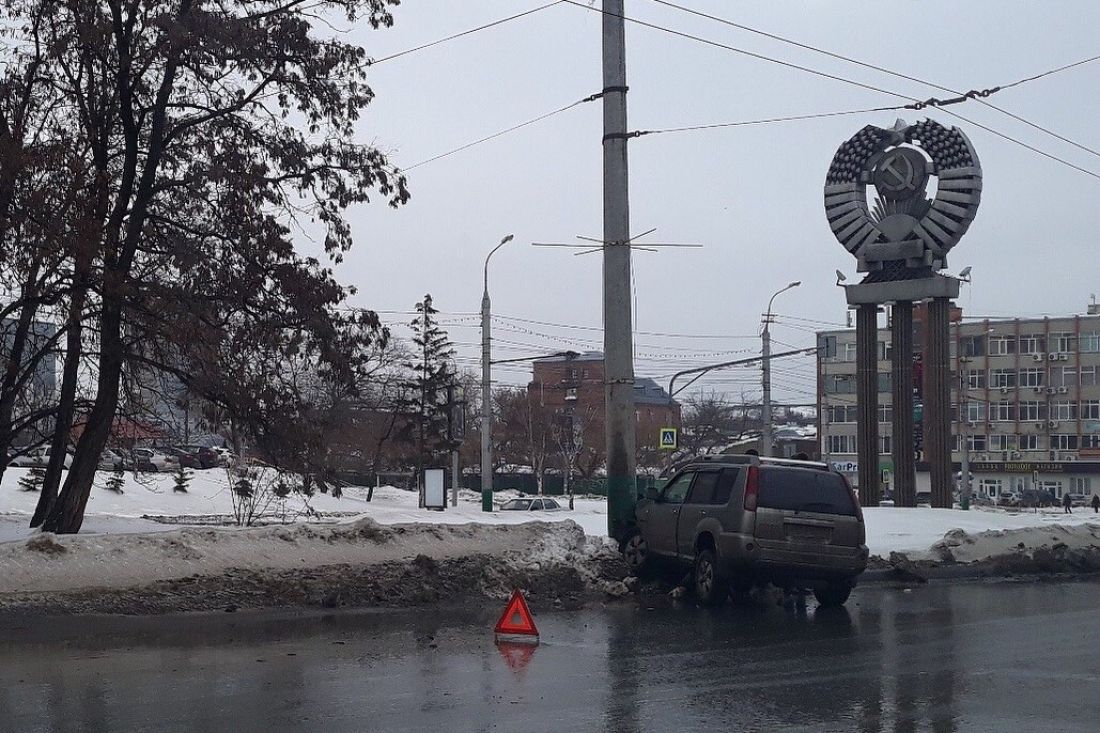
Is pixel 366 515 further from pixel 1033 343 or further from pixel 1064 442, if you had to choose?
pixel 1064 442

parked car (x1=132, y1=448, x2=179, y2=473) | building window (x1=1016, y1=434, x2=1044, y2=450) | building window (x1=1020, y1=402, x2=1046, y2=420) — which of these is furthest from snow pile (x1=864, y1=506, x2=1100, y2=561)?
building window (x1=1016, y1=434, x2=1044, y2=450)

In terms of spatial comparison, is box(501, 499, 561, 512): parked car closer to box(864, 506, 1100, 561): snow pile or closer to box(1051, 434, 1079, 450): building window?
box(864, 506, 1100, 561): snow pile

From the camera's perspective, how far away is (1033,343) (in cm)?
9356

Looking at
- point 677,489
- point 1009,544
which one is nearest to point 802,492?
point 677,489

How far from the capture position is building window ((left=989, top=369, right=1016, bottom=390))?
94.8 metres

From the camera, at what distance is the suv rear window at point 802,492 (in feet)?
49.2

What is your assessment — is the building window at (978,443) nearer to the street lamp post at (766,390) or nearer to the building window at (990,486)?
the building window at (990,486)

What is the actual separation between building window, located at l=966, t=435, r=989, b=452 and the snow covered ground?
157 ft

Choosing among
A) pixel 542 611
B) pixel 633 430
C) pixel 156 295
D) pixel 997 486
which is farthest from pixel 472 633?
pixel 997 486

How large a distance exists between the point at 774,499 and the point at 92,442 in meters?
11.0

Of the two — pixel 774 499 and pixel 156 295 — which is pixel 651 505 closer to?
pixel 774 499

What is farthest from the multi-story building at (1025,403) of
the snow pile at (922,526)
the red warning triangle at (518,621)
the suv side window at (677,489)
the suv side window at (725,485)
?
the red warning triangle at (518,621)

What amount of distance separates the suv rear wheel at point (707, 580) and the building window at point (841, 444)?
8396 centimetres

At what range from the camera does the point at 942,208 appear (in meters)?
37.8
